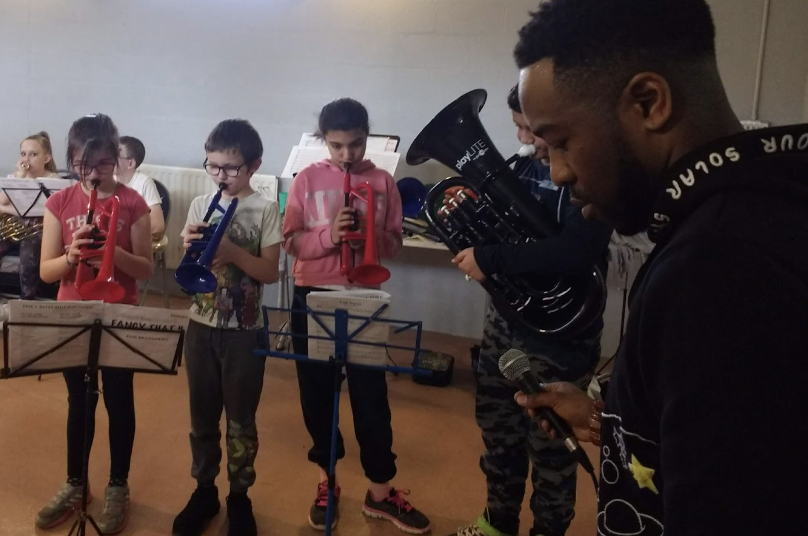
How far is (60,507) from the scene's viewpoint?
2.04m

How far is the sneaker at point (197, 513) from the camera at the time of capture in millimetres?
2002

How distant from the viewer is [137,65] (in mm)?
4547

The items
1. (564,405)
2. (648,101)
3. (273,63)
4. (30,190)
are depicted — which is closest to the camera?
(648,101)

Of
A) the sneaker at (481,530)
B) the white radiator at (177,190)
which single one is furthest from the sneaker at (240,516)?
the white radiator at (177,190)

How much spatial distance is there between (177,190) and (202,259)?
9.68 feet

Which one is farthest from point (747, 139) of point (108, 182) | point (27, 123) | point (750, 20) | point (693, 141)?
point (27, 123)

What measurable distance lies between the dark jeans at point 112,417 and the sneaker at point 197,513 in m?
0.25

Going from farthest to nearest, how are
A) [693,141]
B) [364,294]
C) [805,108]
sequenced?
[805,108]
[364,294]
[693,141]

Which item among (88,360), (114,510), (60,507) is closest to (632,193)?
(88,360)

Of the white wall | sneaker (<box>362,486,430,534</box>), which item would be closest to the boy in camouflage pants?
sneaker (<box>362,486,430,534</box>)

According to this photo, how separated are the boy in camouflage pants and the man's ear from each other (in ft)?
3.08

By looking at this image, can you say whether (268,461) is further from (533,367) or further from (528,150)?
(528,150)

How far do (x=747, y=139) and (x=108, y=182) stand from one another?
1.86 m

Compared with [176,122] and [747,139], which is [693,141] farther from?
[176,122]
